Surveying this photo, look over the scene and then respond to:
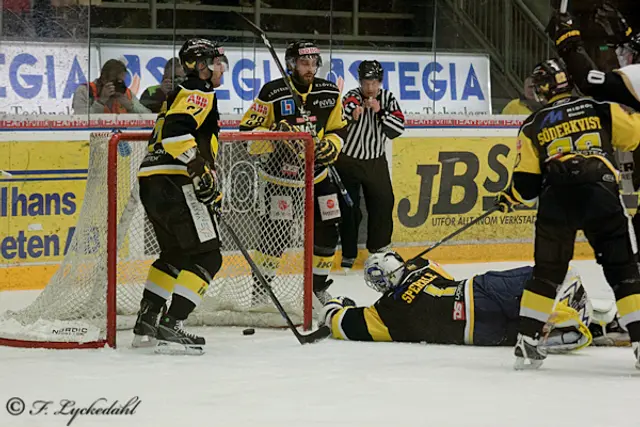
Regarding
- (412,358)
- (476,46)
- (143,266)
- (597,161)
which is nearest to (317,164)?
(143,266)

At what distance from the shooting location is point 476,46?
30.8ft

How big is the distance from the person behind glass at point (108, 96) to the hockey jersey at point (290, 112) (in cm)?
145

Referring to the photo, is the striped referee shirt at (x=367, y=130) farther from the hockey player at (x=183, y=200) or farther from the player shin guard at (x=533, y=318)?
the player shin guard at (x=533, y=318)

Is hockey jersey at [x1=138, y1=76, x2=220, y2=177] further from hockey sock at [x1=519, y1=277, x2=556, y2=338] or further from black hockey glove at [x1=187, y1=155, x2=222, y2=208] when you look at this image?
hockey sock at [x1=519, y1=277, x2=556, y2=338]

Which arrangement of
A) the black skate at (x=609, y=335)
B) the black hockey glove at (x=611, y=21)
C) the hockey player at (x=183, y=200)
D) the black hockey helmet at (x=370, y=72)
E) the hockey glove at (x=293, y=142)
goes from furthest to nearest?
1. the black hockey glove at (x=611, y=21)
2. the black hockey helmet at (x=370, y=72)
3. the hockey glove at (x=293, y=142)
4. the black skate at (x=609, y=335)
5. the hockey player at (x=183, y=200)

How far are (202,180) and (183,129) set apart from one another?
0.75 ft

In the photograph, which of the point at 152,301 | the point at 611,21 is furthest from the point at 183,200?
the point at 611,21

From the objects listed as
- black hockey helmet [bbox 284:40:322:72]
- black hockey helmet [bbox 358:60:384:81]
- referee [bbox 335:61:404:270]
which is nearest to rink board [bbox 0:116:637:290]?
referee [bbox 335:61:404:270]

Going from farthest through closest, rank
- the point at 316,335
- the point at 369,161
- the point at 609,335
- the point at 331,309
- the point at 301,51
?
the point at 369,161 < the point at 301,51 < the point at 331,309 < the point at 316,335 < the point at 609,335

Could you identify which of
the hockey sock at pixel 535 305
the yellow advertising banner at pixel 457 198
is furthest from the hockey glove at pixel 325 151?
the yellow advertising banner at pixel 457 198

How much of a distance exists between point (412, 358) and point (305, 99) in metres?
1.84

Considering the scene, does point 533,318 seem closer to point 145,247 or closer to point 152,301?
point 152,301

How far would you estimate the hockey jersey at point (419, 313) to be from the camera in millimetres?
5195

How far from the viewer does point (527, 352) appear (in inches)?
186
